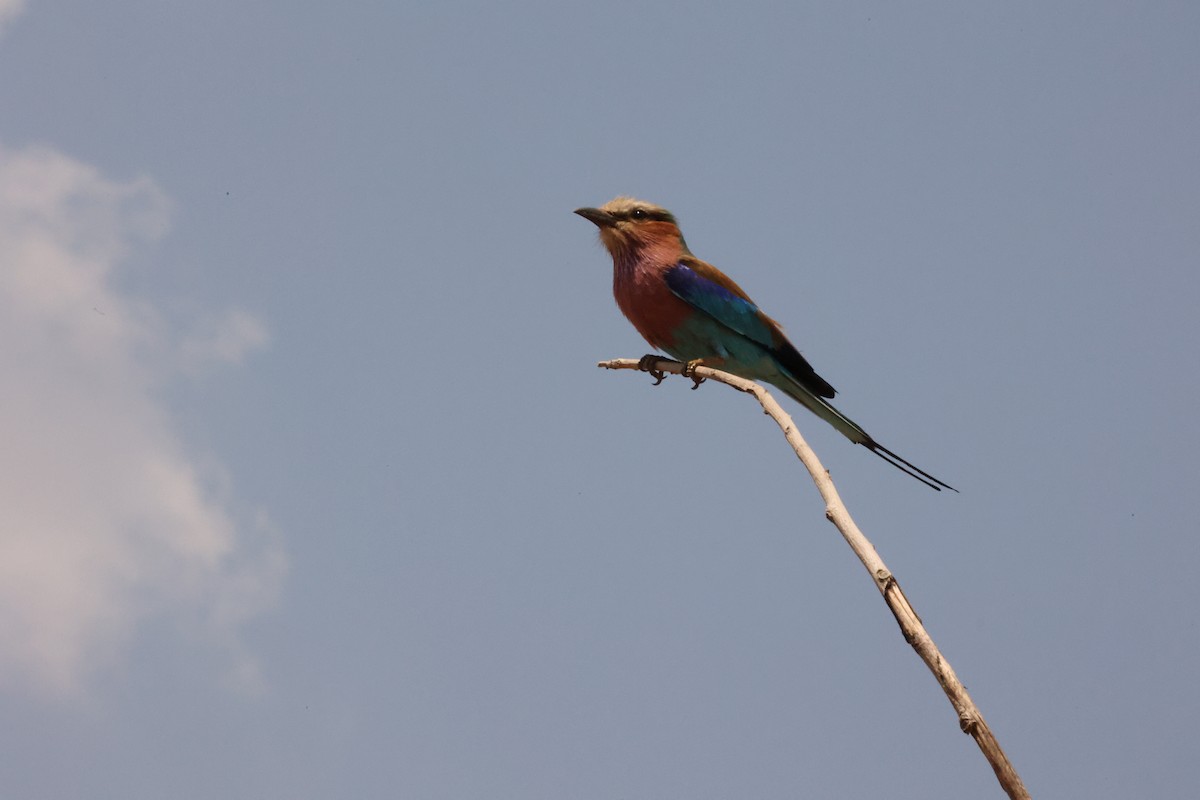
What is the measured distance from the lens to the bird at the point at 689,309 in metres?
5.38

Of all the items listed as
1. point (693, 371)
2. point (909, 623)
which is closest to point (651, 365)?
point (693, 371)

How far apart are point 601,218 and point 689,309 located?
673mm

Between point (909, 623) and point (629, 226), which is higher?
point (629, 226)

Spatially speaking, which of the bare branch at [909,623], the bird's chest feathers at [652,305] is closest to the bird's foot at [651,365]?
the bird's chest feathers at [652,305]

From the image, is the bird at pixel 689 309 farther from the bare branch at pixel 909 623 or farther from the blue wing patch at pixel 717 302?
the bare branch at pixel 909 623

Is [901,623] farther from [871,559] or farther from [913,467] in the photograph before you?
[913,467]

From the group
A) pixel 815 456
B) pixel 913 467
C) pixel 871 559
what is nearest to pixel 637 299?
pixel 913 467

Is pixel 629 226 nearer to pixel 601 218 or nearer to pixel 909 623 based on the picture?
pixel 601 218

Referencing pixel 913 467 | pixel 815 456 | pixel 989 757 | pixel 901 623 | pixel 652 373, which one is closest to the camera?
pixel 989 757

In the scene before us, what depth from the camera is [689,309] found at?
5387 mm

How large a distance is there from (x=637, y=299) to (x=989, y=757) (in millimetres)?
3348

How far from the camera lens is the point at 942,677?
8.16ft

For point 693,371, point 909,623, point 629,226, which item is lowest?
point 909,623

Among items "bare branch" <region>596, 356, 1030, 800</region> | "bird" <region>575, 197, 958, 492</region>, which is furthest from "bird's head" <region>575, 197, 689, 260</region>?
"bare branch" <region>596, 356, 1030, 800</region>
